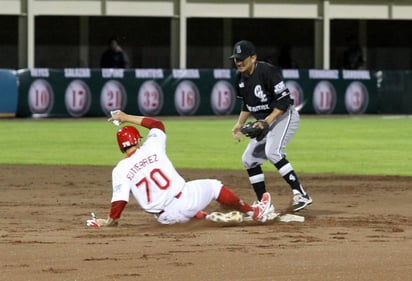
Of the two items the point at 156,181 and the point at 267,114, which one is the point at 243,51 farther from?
the point at 156,181

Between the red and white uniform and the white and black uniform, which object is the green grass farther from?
the red and white uniform

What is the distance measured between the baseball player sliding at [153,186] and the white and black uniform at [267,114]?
131 centimetres

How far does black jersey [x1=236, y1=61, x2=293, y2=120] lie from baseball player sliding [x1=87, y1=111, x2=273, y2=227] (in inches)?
56.5

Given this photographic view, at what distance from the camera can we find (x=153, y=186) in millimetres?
11758

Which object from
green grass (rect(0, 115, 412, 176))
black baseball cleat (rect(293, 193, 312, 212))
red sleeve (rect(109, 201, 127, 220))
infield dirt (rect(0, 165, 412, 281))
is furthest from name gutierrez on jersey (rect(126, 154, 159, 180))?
green grass (rect(0, 115, 412, 176))

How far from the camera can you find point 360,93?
128 feet

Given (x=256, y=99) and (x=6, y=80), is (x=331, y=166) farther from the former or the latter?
(x=6, y=80)

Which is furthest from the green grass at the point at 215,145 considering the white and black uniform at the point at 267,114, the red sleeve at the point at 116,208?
the red sleeve at the point at 116,208

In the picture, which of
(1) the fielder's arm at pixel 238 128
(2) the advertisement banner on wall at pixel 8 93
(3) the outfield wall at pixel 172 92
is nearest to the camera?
(1) the fielder's arm at pixel 238 128

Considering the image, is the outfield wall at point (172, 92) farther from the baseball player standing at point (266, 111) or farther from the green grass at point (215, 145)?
the baseball player standing at point (266, 111)

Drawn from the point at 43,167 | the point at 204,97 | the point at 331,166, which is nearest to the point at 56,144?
the point at 43,167

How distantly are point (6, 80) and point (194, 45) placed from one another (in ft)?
46.1

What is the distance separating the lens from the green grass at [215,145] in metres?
21.5

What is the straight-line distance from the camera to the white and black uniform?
13.2 m
